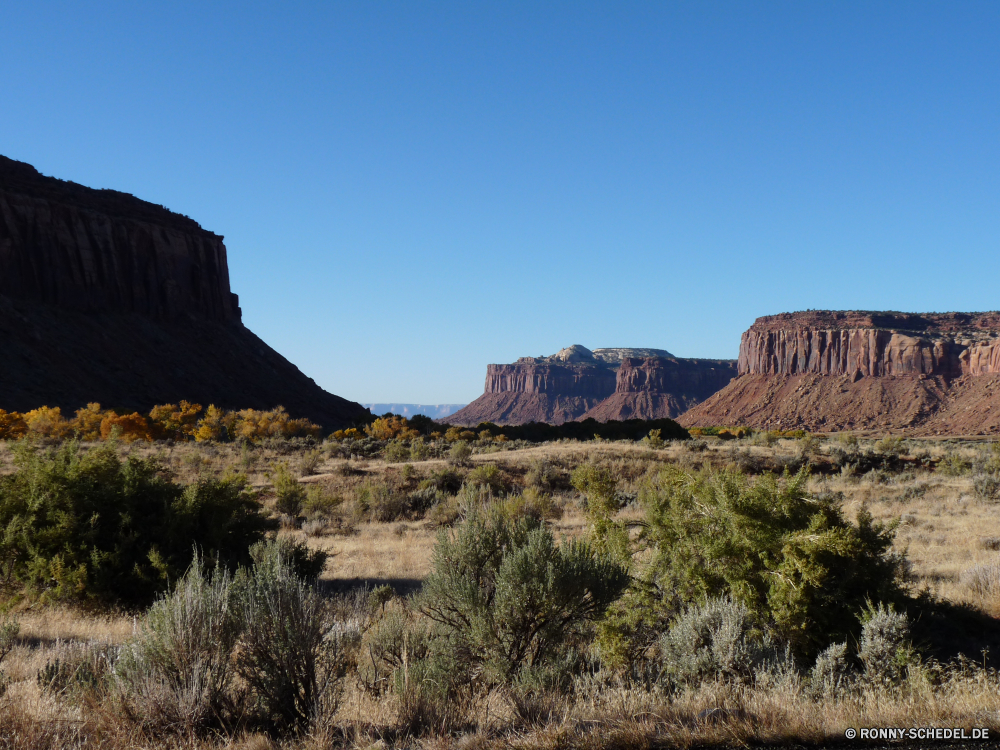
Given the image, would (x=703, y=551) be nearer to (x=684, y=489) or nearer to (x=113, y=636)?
(x=684, y=489)

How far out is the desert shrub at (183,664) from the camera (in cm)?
400

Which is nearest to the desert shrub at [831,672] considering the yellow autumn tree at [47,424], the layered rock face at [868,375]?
the yellow autumn tree at [47,424]

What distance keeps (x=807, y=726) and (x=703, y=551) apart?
8.55ft

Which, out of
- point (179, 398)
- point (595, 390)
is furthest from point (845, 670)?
point (595, 390)

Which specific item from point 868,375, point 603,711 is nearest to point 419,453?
→ point 603,711

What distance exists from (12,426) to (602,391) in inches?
6662

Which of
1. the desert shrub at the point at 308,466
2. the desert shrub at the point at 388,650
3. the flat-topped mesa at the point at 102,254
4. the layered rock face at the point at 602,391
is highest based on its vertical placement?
Result: the flat-topped mesa at the point at 102,254

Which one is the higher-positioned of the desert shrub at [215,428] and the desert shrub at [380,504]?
the desert shrub at [215,428]

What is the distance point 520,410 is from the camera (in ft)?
599

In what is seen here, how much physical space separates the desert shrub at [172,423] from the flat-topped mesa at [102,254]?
28.8 metres

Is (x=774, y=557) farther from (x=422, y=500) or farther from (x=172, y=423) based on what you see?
(x=172, y=423)

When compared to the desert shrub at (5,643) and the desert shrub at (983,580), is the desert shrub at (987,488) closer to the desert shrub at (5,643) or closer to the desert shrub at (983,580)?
the desert shrub at (983,580)

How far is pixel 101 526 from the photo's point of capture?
8.89m

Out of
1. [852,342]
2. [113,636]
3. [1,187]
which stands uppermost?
[1,187]
